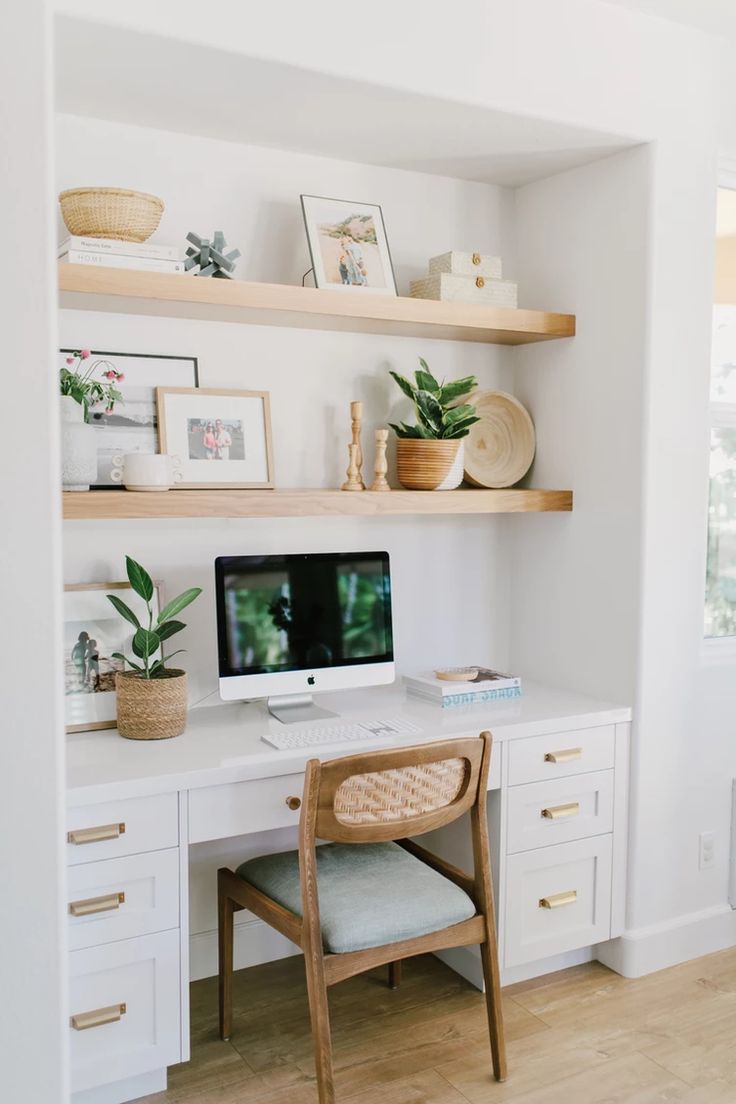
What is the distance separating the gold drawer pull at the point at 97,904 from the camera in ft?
6.71

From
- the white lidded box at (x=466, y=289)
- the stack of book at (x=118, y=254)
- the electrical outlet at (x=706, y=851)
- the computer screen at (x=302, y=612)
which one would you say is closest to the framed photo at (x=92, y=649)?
the computer screen at (x=302, y=612)

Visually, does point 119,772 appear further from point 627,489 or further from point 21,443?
point 627,489

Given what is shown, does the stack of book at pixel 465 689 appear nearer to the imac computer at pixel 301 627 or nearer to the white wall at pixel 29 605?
the imac computer at pixel 301 627

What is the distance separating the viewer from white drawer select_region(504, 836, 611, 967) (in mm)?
2615

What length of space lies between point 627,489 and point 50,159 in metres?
1.71

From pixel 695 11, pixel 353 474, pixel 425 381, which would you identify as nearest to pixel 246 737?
pixel 353 474

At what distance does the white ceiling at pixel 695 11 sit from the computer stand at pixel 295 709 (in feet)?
6.42

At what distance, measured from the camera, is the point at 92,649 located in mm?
2488

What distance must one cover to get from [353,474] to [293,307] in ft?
1.57

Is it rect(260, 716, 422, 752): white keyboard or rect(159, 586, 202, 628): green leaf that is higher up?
rect(159, 586, 202, 628): green leaf

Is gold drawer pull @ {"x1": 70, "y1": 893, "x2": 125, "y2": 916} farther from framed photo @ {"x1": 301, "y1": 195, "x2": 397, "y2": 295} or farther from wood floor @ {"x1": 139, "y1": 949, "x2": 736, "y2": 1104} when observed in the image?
framed photo @ {"x1": 301, "y1": 195, "x2": 397, "y2": 295}

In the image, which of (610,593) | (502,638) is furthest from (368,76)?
(502,638)

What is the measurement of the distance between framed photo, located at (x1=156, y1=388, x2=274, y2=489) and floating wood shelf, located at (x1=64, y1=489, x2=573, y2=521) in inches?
4.1

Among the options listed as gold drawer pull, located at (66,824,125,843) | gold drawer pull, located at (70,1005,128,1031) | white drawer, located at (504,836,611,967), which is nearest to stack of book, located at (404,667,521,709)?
white drawer, located at (504,836,611,967)
